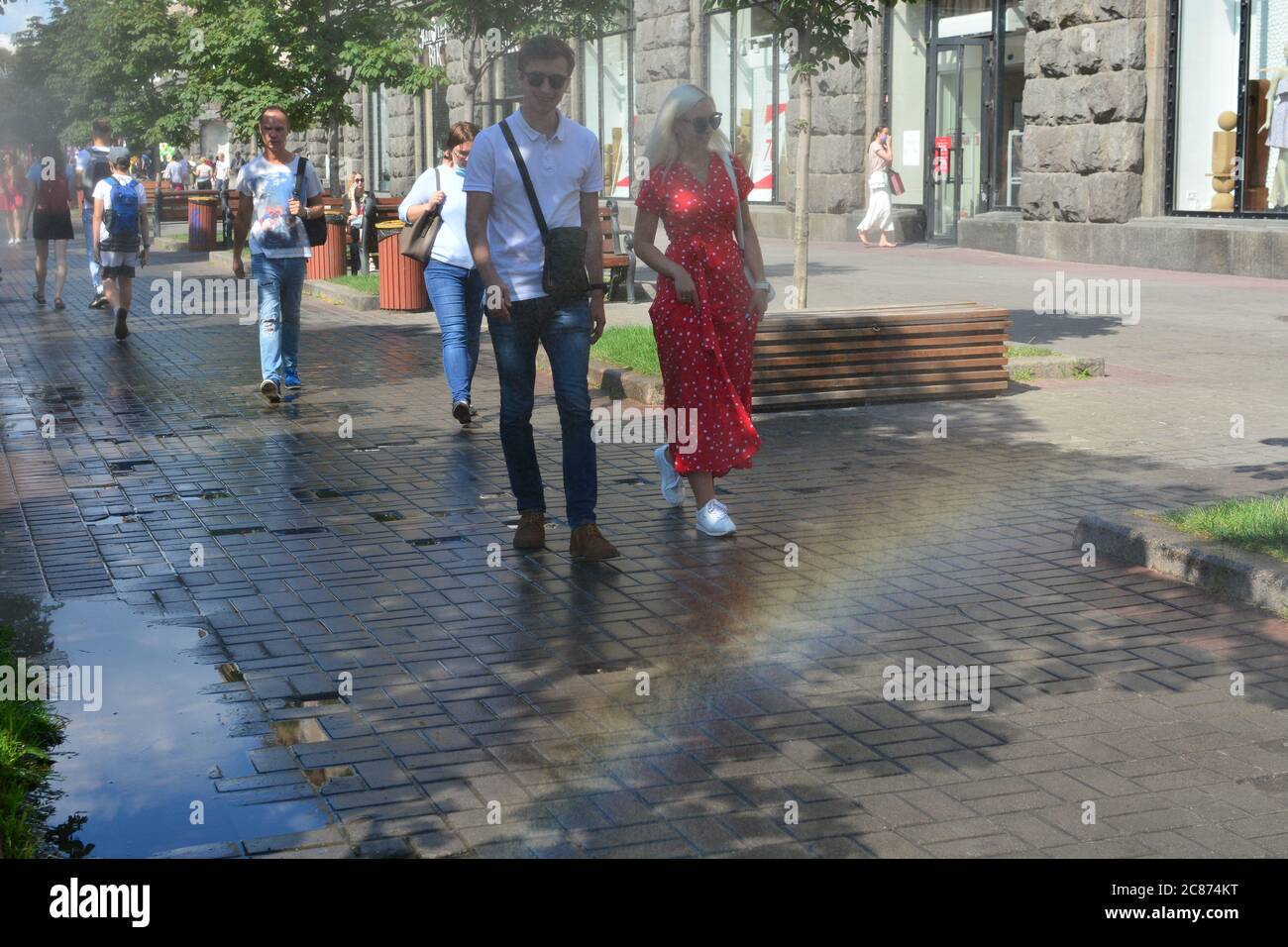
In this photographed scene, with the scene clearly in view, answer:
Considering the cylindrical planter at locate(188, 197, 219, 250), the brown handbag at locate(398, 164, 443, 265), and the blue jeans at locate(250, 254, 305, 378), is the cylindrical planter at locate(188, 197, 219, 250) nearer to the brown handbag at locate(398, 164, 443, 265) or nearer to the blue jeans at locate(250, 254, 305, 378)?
the blue jeans at locate(250, 254, 305, 378)

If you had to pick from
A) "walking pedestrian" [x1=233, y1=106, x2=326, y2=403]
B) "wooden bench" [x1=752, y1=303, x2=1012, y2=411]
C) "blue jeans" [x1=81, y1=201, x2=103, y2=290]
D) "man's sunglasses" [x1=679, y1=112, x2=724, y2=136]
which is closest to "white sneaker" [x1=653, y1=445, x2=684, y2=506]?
"man's sunglasses" [x1=679, y1=112, x2=724, y2=136]

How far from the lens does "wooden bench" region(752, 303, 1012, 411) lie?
1066 cm

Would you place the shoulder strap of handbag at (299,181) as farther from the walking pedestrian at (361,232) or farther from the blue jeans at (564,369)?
the walking pedestrian at (361,232)

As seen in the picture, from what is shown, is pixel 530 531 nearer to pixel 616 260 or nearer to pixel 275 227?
pixel 275 227

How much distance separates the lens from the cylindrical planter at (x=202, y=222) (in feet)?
95.8

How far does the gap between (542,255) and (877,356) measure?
4.32m

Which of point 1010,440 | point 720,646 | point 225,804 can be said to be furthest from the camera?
point 1010,440

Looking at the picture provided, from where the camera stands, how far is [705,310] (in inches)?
295

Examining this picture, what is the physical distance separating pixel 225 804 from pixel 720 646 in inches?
77.0

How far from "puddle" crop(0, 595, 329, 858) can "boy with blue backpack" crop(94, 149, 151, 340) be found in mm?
9820

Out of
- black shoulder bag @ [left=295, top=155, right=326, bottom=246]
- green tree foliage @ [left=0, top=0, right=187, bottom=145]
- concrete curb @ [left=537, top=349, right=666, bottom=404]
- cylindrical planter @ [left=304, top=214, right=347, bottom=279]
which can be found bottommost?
concrete curb @ [left=537, top=349, right=666, bottom=404]
